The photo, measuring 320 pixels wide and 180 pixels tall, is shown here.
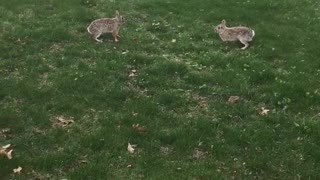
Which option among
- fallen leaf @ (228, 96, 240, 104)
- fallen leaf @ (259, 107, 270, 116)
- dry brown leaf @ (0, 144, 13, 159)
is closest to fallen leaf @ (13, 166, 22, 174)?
dry brown leaf @ (0, 144, 13, 159)

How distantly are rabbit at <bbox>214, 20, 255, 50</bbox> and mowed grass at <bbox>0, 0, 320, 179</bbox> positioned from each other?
27cm

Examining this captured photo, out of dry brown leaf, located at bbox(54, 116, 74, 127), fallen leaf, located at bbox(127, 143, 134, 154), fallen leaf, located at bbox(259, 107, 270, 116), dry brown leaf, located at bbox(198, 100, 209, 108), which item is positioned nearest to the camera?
fallen leaf, located at bbox(127, 143, 134, 154)

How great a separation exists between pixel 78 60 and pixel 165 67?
2.85m

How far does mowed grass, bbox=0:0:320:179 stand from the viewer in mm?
11359

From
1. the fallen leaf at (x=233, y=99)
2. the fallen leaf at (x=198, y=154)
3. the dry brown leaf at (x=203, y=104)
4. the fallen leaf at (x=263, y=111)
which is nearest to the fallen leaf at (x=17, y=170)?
the fallen leaf at (x=198, y=154)

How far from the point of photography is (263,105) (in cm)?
1385

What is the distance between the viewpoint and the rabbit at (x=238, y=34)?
17.7 m

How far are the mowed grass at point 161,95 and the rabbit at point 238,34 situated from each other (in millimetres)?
267

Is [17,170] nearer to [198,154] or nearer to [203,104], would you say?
[198,154]

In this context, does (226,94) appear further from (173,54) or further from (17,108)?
(17,108)

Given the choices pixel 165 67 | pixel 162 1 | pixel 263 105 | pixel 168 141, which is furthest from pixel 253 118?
pixel 162 1

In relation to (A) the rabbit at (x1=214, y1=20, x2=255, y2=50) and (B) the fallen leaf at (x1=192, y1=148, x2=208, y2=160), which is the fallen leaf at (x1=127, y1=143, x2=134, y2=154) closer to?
(B) the fallen leaf at (x1=192, y1=148, x2=208, y2=160)

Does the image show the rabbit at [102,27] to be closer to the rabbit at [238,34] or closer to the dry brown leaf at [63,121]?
the rabbit at [238,34]

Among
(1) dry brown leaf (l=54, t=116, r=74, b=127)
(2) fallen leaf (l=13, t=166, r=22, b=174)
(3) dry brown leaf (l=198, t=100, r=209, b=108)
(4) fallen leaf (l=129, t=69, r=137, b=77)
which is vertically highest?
(2) fallen leaf (l=13, t=166, r=22, b=174)
